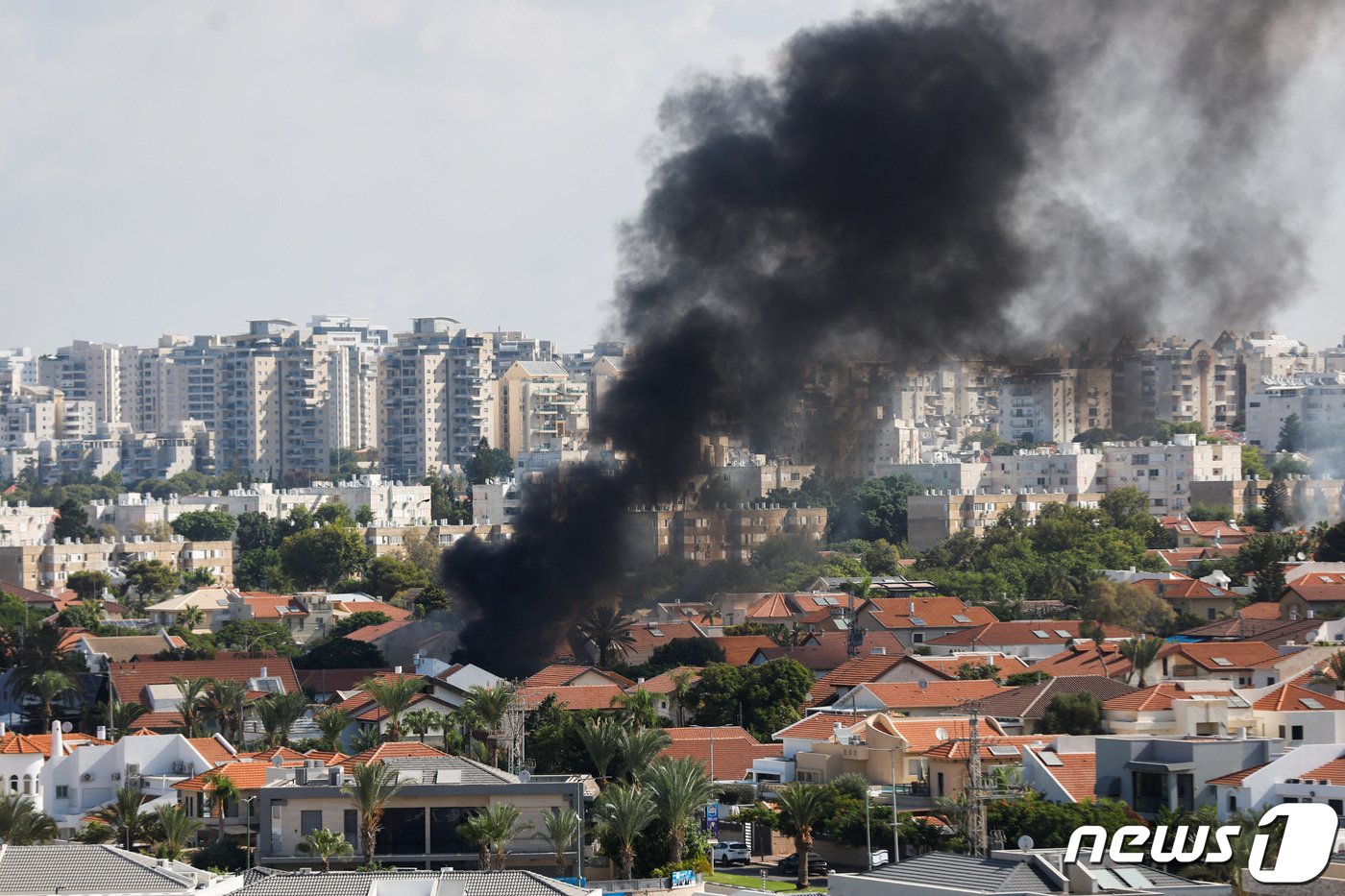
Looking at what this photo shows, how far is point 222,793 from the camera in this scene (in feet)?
138

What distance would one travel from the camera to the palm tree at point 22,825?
123ft

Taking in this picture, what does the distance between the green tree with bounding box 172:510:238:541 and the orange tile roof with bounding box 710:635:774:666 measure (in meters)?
62.8

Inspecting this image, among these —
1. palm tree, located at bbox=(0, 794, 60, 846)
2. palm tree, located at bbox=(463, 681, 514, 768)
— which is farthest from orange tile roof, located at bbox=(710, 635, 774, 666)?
palm tree, located at bbox=(0, 794, 60, 846)

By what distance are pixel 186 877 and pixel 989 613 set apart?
47197 millimetres

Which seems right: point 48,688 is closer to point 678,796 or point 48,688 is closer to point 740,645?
point 740,645

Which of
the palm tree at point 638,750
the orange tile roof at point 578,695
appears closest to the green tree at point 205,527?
the orange tile roof at point 578,695

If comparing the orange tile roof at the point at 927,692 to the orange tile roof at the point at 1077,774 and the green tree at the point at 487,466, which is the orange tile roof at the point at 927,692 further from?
the green tree at the point at 487,466

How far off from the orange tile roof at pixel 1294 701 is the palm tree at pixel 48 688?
25919mm

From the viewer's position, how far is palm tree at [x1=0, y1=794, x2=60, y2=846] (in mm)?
37438

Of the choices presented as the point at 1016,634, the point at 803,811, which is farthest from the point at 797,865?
the point at 1016,634

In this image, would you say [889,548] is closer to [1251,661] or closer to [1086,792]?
→ [1251,661]

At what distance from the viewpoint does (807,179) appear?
6762cm

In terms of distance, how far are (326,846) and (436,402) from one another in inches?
5859

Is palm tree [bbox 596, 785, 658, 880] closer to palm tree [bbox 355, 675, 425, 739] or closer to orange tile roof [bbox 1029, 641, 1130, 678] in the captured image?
palm tree [bbox 355, 675, 425, 739]
